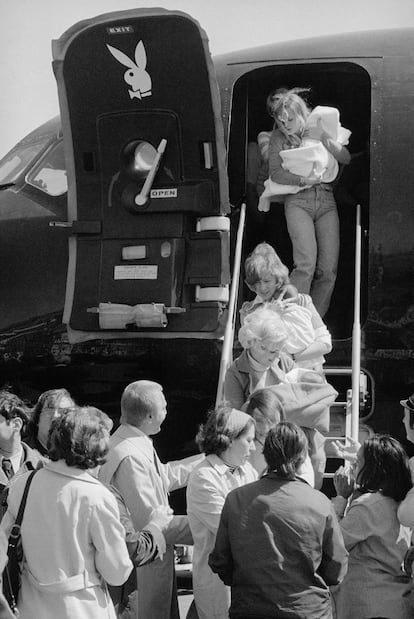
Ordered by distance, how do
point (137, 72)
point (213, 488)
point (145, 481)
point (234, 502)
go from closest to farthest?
1. point (234, 502)
2. point (213, 488)
3. point (145, 481)
4. point (137, 72)

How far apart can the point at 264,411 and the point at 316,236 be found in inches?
83.9

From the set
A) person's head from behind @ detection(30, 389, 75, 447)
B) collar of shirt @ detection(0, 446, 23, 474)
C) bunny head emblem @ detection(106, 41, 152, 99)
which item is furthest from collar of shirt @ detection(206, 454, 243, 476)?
bunny head emblem @ detection(106, 41, 152, 99)

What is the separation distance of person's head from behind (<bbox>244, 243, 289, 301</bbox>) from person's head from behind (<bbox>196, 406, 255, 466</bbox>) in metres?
1.25

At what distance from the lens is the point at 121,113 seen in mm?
6777

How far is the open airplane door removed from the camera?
256 inches

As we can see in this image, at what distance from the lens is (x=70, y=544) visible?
4.52 m

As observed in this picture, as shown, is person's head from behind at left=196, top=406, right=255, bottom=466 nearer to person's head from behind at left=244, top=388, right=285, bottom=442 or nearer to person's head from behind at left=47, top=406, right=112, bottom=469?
person's head from behind at left=244, top=388, right=285, bottom=442

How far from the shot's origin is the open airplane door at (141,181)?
6.51 m

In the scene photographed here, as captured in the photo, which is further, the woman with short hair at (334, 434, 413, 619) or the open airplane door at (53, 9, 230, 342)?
the open airplane door at (53, 9, 230, 342)

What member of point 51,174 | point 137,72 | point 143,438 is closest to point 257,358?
point 143,438

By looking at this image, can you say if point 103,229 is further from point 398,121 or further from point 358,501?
point 358,501

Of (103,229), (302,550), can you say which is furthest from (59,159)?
(302,550)

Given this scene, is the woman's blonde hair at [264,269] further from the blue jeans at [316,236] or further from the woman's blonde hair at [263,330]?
the blue jeans at [316,236]

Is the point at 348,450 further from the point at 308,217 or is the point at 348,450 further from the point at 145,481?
the point at 308,217
